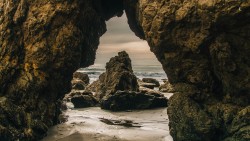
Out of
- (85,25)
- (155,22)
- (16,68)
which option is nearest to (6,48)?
(16,68)

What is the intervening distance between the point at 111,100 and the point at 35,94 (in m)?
9.89

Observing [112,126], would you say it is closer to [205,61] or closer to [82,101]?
[205,61]

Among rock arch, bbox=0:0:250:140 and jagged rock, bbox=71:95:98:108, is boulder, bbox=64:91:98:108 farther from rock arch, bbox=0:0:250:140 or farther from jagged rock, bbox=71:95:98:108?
rock arch, bbox=0:0:250:140

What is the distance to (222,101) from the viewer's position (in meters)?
13.0

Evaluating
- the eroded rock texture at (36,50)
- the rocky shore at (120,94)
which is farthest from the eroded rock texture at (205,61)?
the rocky shore at (120,94)

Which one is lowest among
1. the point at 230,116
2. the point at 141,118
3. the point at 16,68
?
the point at 141,118

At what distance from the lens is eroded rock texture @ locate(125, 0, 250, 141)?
1165cm

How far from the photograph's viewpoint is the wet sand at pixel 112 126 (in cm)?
1484

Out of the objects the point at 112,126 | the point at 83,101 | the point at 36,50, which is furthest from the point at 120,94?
the point at 36,50

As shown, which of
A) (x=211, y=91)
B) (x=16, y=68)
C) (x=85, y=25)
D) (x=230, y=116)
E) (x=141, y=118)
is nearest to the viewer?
(x=230, y=116)

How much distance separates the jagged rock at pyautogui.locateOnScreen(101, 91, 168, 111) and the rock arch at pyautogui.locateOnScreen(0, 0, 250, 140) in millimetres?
6928

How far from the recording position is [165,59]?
14102mm

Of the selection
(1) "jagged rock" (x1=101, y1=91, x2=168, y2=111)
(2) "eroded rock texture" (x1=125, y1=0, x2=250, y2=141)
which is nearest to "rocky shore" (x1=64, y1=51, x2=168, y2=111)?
(1) "jagged rock" (x1=101, y1=91, x2=168, y2=111)

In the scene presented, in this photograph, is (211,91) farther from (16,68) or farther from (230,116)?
(16,68)
